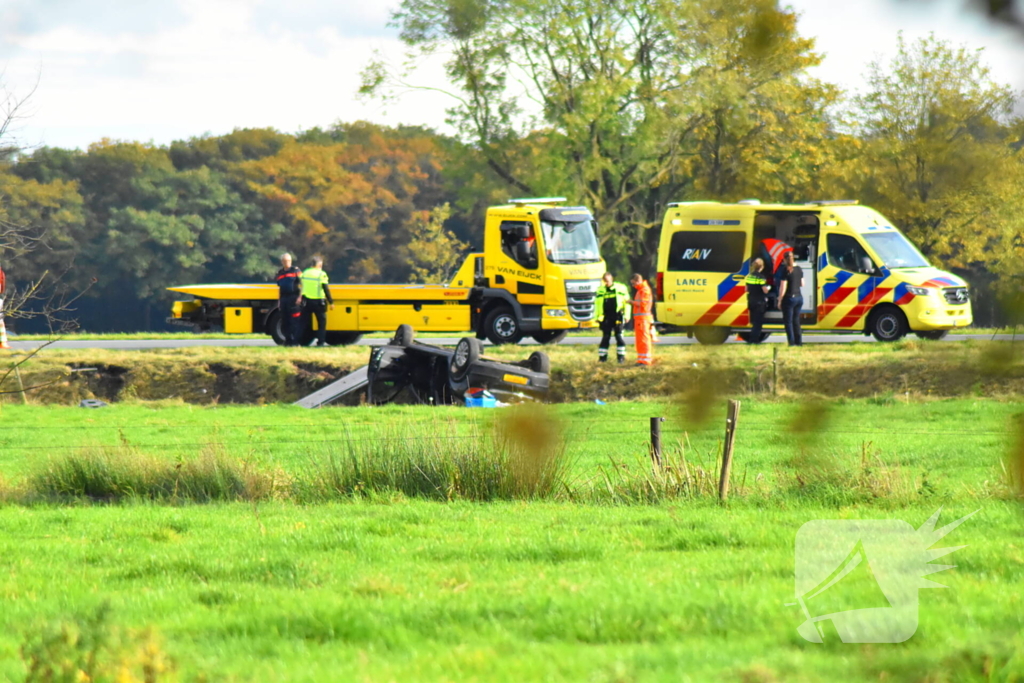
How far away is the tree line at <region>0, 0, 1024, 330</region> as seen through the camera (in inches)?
65.0

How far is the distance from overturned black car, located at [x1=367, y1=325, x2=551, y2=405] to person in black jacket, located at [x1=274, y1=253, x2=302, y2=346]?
12.5 feet

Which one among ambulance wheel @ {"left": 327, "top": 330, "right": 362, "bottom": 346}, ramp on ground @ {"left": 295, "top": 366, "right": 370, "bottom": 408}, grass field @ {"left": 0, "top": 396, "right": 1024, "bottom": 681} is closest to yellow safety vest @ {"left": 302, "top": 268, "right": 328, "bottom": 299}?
ambulance wheel @ {"left": 327, "top": 330, "right": 362, "bottom": 346}

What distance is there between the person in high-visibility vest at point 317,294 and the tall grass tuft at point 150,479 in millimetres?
14845

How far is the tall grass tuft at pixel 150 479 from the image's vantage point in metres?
10.6

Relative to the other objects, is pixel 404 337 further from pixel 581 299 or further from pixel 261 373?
pixel 581 299

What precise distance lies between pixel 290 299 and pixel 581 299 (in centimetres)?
692

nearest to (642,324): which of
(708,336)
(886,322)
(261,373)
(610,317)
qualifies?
(610,317)

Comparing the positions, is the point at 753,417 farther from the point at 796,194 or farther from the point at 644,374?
the point at 796,194

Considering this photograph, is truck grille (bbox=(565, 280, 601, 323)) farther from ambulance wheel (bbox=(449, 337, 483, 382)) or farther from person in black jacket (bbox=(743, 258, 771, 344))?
person in black jacket (bbox=(743, 258, 771, 344))

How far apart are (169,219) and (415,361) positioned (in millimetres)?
43078

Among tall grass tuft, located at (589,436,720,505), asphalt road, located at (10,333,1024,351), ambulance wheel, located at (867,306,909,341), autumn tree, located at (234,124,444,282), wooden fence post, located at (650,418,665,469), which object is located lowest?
asphalt road, located at (10,333,1024,351)

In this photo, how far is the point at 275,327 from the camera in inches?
1149

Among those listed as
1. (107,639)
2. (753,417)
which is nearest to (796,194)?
(107,639)

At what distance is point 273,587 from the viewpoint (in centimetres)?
600
